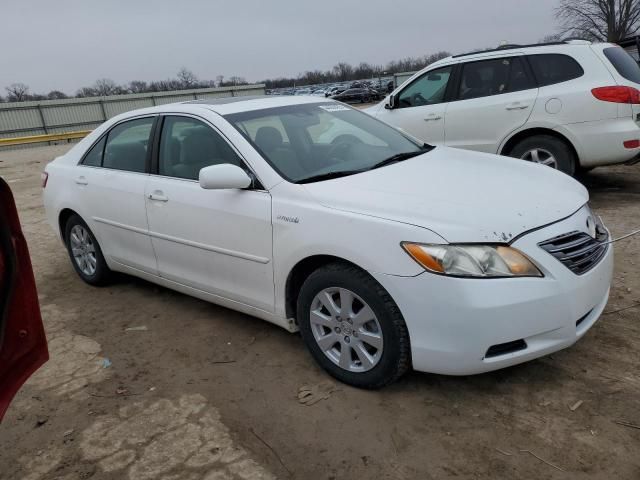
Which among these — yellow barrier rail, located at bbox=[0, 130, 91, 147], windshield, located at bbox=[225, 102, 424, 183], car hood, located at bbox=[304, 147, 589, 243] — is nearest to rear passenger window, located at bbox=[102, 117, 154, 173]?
windshield, located at bbox=[225, 102, 424, 183]

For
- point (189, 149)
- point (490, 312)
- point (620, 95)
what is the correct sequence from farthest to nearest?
point (620, 95), point (189, 149), point (490, 312)

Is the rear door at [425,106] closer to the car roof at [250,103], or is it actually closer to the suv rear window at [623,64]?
the suv rear window at [623,64]

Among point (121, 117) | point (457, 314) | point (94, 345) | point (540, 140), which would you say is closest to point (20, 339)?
point (457, 314)

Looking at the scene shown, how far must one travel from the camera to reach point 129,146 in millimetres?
4316

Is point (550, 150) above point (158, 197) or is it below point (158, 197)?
below

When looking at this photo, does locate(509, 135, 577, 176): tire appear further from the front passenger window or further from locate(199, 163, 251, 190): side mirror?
locate(199, 163, 251, 190): side mirror

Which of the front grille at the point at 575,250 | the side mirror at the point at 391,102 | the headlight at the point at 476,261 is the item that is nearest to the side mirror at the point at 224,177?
the headlight at the point at 476,261

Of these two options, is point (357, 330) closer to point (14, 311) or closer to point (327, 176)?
point (327, 176)

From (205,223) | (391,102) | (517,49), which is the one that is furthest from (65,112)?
(205,223)

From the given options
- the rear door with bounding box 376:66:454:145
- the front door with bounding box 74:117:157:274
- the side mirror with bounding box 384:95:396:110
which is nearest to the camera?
the front door with bounding box 74:117:157:274

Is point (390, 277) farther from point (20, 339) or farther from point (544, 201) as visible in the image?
point (20, 339)

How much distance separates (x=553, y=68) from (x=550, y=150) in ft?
3.17

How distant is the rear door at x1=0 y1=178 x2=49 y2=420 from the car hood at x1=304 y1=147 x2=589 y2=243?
1541 millimetres

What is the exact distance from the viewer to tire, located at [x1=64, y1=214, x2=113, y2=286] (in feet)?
15.4
